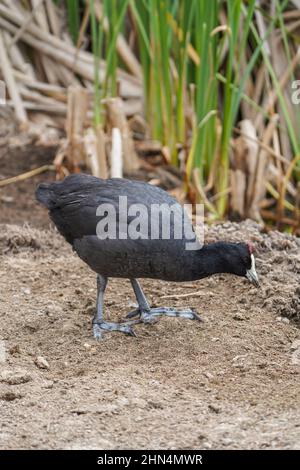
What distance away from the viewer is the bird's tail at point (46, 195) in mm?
4383

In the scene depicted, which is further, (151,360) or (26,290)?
(26,290)

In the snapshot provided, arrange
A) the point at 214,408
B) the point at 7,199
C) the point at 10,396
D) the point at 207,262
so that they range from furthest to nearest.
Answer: the point at 7,199 → the point at 207,262 → the point at 10,396 → the point at 214,408

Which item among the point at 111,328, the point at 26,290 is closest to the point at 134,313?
the point at 111,328

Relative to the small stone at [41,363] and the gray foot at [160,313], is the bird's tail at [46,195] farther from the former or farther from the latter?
the small stone at [41,363]

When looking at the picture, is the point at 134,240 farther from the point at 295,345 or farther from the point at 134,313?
the point at 295,345

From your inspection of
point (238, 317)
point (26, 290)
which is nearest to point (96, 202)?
point (26, 290)

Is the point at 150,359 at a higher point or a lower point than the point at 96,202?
lower

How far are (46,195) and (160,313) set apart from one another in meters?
0.80

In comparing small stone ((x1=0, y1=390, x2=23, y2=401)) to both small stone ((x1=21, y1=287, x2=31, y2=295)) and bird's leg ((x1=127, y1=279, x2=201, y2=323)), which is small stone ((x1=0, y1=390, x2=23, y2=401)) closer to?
bird's leg ((x1=127, y1=279, x2=201, y2=323))

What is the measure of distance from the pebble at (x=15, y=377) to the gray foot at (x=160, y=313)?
791 millimetres

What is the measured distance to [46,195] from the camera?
441 cm

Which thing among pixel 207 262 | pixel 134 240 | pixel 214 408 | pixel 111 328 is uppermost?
pixel 134 240

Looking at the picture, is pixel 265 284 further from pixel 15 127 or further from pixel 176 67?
pixel 15 127

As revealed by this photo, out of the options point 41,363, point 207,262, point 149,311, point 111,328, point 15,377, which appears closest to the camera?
point 15,377
